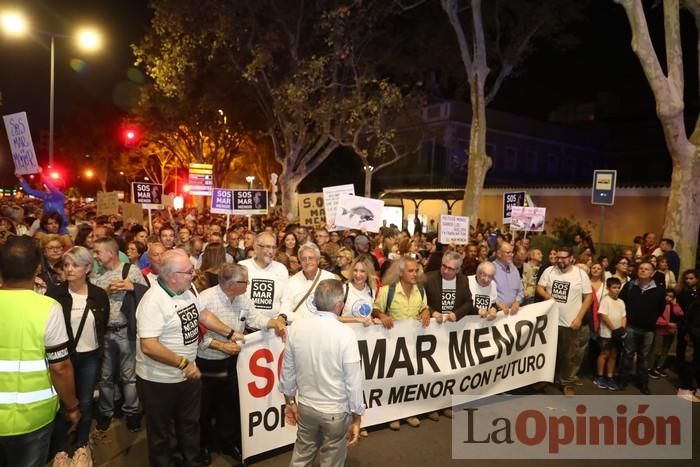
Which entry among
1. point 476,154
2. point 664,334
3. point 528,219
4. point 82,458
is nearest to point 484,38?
point 476,154

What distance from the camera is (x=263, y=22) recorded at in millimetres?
17844

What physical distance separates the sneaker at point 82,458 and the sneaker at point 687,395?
675 centimetres

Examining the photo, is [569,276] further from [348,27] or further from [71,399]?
[348,27]

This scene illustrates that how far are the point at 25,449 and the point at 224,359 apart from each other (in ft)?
5.59

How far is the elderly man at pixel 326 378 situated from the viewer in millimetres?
3135

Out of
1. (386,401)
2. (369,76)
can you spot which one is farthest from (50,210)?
(369,76)

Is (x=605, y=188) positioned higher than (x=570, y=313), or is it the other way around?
(x=605, y=188)

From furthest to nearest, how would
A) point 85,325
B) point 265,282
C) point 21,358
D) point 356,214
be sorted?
point 356,214 → point 265,282 → point 85,325 → point 21,358

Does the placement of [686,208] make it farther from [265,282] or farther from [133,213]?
[133,213]

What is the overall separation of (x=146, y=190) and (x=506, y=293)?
8.77 metres

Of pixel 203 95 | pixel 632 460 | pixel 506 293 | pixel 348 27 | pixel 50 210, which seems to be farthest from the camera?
pixel 203 95

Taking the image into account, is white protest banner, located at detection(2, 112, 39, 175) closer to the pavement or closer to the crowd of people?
the crowd of people

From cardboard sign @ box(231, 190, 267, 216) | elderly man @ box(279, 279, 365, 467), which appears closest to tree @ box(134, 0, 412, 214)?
cardboard sign @ box(231, 190, 267, 216)

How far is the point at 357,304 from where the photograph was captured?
16.4ft
